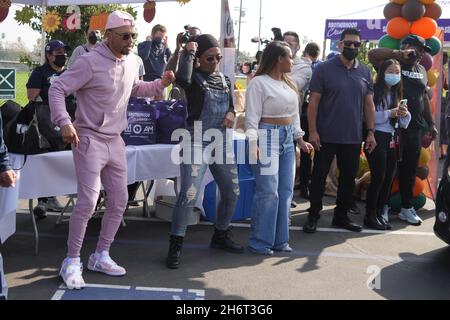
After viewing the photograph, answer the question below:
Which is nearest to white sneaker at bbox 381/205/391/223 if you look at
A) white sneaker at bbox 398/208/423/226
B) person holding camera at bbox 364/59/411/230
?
person holding camera at bbox 364/59/411/230

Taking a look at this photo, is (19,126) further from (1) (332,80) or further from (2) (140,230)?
(1) (332,80)

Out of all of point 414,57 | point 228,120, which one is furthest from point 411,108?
point 228,120

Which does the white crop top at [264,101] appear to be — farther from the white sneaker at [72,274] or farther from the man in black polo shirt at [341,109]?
the white sneaker at [72,274]

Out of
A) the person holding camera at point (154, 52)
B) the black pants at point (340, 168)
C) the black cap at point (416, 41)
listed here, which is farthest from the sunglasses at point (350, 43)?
the person holding camera at point (154, 52)

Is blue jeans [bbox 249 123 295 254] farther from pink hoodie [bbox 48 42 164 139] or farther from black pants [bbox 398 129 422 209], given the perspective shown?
black pants [bbox 398 129 422 209]

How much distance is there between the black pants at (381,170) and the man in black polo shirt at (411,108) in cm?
27

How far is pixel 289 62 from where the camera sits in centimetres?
465

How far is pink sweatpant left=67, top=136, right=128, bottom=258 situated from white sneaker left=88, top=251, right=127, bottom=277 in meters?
0.08

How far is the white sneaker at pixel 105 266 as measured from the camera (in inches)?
165

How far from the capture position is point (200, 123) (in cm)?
438

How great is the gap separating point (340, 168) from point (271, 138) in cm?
128

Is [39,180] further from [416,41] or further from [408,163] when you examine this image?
[416,41]

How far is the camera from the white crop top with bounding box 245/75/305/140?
458 centimetres

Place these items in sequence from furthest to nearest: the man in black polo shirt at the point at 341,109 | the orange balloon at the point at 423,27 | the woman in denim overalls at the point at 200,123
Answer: the orange balloon at the point at 423,27, the man in black polo shirt at the point at 341,109, the woman in denim overalls at the point at 200,123
